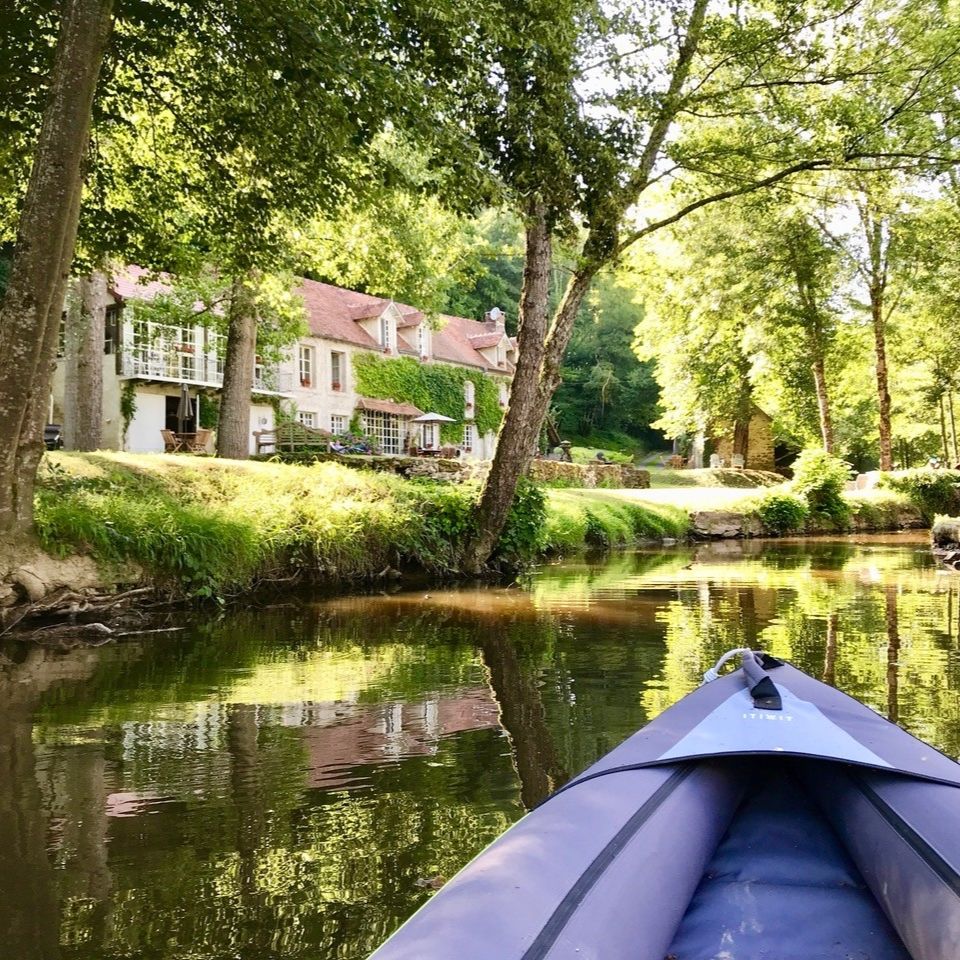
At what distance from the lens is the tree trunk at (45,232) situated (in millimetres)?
6918

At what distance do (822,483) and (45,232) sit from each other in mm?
21041

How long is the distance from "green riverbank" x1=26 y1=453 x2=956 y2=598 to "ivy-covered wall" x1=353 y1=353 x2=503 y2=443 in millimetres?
22175

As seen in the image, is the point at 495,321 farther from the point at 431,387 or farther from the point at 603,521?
the point at 603,521

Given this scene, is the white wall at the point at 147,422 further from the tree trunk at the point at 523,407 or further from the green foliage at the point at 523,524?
the tree trunk at the point at 523,407

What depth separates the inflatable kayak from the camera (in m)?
1.59

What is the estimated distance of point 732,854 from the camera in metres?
2.57

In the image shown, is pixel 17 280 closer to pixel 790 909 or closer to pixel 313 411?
pixel 790 909

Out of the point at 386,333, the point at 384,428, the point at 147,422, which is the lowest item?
the point at 147,422

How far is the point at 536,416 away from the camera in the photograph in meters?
11.3

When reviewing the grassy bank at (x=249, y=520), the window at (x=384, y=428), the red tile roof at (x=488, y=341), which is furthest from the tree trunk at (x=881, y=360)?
the red tile roof at (x=488, y=341)

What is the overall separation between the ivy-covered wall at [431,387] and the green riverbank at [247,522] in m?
22.2

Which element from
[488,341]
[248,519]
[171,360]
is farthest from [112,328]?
[248,519]

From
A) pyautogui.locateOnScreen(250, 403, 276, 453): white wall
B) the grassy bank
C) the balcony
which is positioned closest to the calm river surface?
the grassy bank

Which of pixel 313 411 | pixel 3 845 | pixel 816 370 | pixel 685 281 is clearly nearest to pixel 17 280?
pixel 3 845
